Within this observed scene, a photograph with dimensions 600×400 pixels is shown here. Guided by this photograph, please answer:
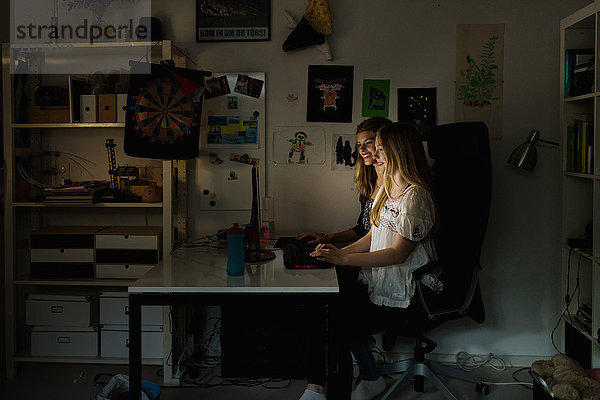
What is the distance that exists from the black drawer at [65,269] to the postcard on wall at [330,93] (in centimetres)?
152

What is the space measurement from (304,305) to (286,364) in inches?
13.5

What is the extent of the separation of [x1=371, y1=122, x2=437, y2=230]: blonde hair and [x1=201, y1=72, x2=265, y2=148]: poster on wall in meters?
0.99

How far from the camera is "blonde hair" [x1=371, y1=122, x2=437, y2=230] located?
240cm

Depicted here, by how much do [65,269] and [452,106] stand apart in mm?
2359

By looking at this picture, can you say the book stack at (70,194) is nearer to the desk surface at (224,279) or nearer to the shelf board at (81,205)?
the shelf board at (81,205)

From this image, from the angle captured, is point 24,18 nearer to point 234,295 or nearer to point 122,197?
point 122,197

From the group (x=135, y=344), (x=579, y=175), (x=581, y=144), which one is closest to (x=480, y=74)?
(x=581, y=144)

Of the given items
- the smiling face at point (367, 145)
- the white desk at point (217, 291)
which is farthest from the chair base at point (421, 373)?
the smiling face at point (367, 145)

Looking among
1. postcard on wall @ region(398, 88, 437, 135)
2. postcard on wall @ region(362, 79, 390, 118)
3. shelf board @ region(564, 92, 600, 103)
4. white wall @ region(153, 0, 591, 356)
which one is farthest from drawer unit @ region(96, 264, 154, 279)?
shelf board @ region(564, 92, 600, 103)

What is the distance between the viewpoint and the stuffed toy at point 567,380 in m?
2.16

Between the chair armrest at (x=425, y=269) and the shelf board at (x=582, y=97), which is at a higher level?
the shelf board at (x=582, y=97)

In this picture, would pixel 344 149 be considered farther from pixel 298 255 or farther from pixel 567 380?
pixel 567 380

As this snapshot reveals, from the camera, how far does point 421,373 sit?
265 cm

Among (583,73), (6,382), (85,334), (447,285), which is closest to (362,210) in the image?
(447,285)
